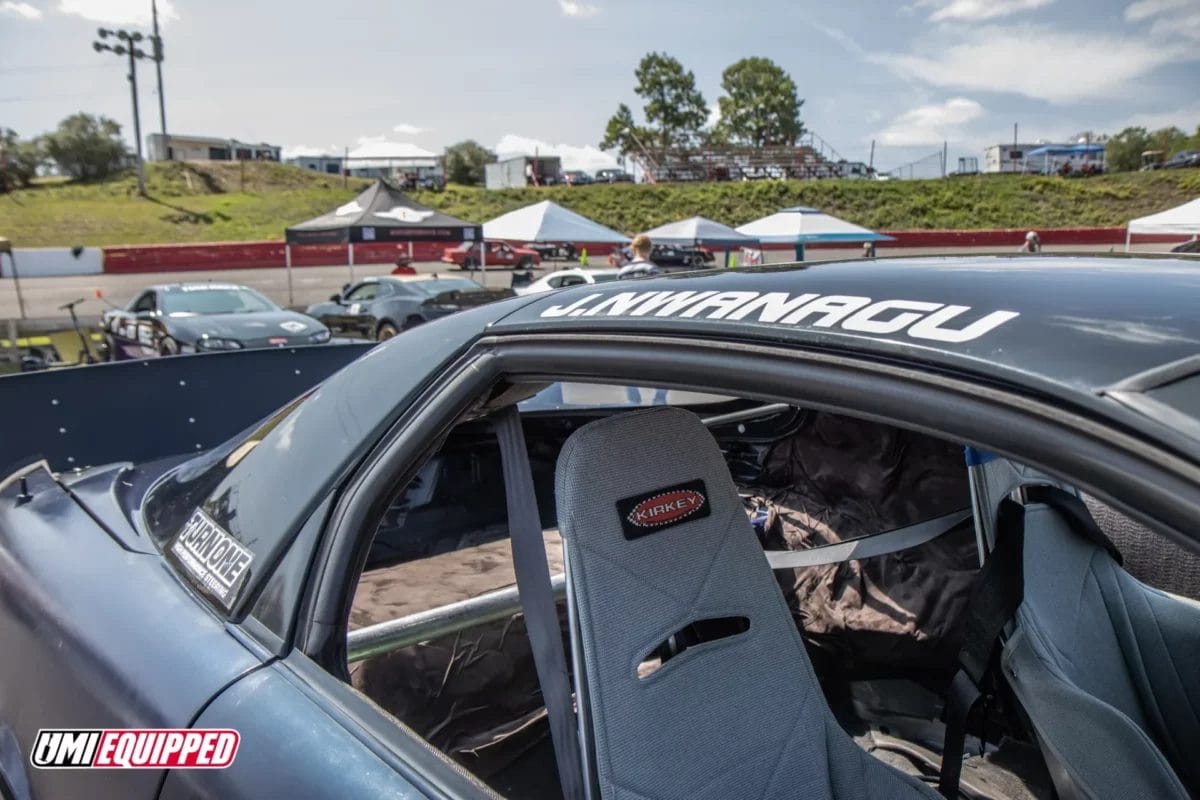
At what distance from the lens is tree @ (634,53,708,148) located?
242 ft

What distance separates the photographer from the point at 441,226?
17.5m

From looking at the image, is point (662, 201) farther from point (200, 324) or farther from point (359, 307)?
point (200, 324)

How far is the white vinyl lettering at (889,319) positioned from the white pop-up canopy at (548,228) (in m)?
15.0

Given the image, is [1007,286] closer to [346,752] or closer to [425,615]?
[346,752]

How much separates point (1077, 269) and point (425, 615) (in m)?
1.33

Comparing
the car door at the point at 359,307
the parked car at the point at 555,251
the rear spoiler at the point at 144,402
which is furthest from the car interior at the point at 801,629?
the parked car at the point at 555,251

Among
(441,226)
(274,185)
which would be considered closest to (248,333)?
(441,226)

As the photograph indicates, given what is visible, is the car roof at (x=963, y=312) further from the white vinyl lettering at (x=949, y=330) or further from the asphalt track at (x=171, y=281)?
the asphalt track at (x=171, y=281)

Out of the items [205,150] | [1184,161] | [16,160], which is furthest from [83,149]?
[1184,161]

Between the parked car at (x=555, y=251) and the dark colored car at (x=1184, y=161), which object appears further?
the dark colored car at (x=1184, y=161)

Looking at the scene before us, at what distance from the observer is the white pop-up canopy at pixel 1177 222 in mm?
12882

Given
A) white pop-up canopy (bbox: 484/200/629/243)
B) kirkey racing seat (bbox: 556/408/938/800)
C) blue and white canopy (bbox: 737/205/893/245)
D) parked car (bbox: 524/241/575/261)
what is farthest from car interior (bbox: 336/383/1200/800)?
parked car (bbox: 524/241/575/261)

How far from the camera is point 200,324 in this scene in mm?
10648

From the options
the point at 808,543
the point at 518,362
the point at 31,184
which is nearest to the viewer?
the point at 518,362
